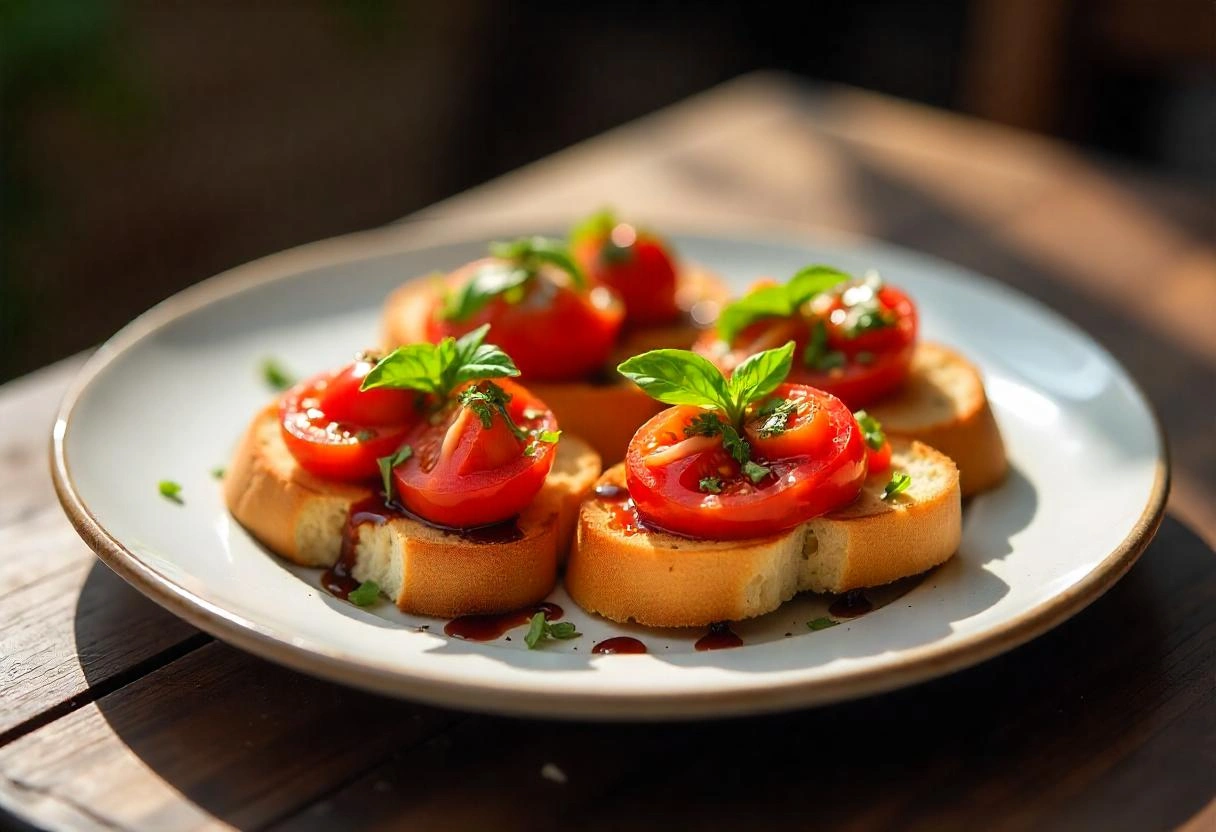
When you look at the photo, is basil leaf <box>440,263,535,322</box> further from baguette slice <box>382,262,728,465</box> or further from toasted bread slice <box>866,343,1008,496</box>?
toasted bread slice <box>866,343,1008,496</box>

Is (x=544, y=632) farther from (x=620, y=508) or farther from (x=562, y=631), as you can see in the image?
(x=620, y=508)

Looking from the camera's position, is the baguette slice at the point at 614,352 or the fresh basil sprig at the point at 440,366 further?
the baguette slice at the point at 614,352

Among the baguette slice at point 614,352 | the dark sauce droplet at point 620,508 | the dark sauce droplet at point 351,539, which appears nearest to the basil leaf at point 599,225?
the baguette slice at point 614,352

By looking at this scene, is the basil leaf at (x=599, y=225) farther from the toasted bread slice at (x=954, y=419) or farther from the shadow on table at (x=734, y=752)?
the shadow on table at (x=734, y=752)

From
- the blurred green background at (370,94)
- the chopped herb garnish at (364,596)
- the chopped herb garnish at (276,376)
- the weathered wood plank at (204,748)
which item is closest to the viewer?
the weathered wood plank at (204,748)

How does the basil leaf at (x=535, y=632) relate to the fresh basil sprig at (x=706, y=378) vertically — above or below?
below

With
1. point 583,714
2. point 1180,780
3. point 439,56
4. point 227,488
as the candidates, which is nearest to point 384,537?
point 227,488
